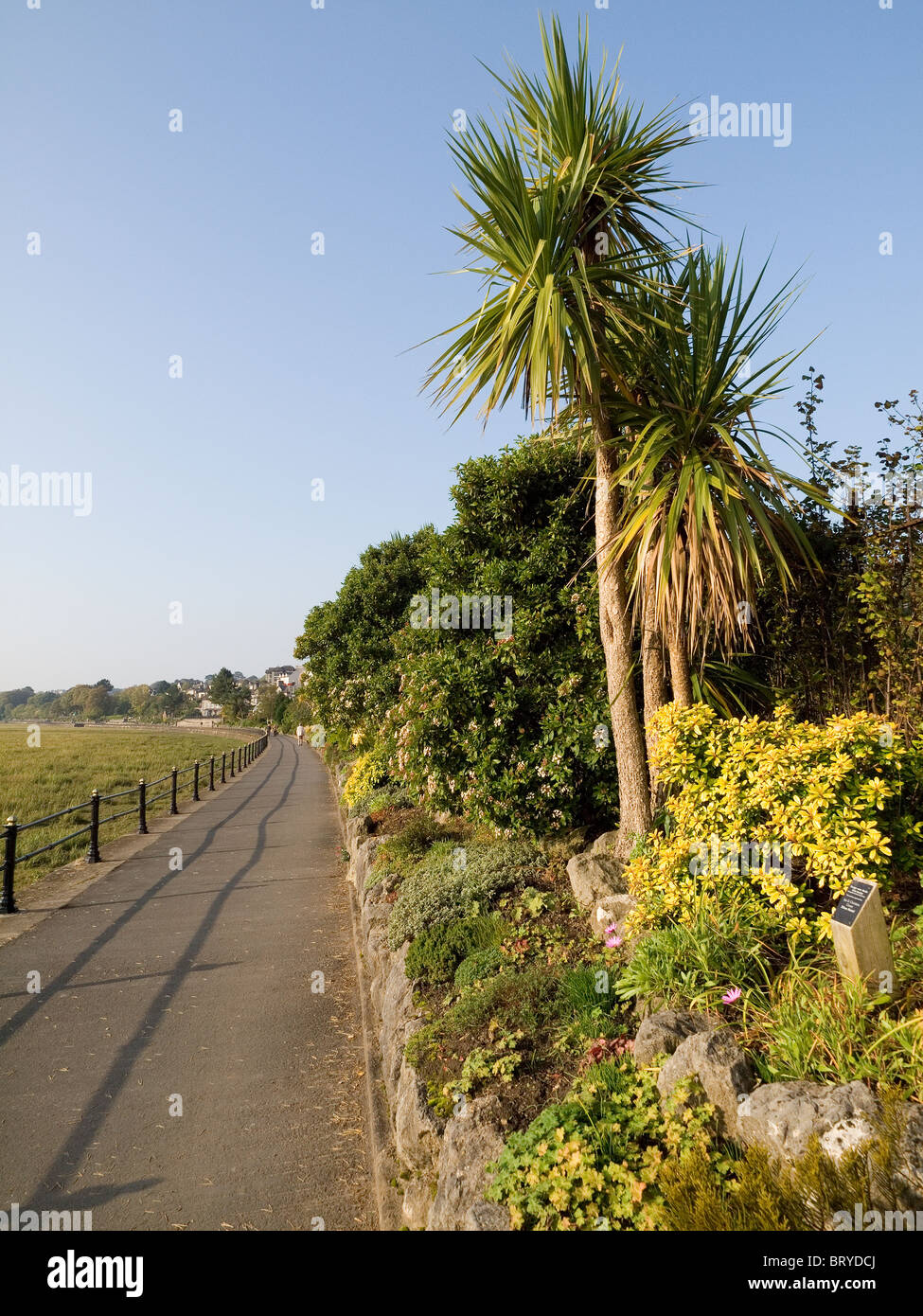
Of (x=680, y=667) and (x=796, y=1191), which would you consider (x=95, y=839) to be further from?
(x=796, y=1191)

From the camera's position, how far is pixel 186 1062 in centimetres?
538

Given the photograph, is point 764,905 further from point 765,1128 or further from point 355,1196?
point 355,1196

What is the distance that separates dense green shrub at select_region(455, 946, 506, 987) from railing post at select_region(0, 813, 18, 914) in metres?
5.79

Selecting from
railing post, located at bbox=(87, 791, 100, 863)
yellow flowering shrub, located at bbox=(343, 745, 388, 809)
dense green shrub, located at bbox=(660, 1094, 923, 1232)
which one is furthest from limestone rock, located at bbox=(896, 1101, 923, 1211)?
railing post, located at bbox=(87, 791, 100, 863)

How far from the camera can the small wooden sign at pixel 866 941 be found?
3307mm

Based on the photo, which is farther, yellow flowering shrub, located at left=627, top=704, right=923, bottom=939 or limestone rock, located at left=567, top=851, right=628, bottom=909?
limestone rock, located at left=567, top=851, right=628, bottom=909

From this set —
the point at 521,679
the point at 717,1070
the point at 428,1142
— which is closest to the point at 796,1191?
the point at 717,1070

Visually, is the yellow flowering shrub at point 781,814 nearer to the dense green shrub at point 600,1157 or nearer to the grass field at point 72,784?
the dense green shrub at point 600,1157

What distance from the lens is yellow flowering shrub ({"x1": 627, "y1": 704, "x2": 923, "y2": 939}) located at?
12.4ft

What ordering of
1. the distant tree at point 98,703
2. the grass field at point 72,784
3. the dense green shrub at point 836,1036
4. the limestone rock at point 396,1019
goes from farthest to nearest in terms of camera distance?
the distant tree at point 98,703 < the grass field at point 72,784 < the limestone rock at point 396,1019 < the dense green shrub at point 836,1036

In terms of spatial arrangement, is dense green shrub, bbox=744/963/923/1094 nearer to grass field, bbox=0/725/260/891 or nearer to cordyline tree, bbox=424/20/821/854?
cordyline tree, bbox=424/20/821/854

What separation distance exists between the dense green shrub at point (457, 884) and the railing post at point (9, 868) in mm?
4522

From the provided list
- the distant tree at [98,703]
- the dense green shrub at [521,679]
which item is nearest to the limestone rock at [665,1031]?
the dense green shrub at [521,679]

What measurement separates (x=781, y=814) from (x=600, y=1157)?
5.77ft
